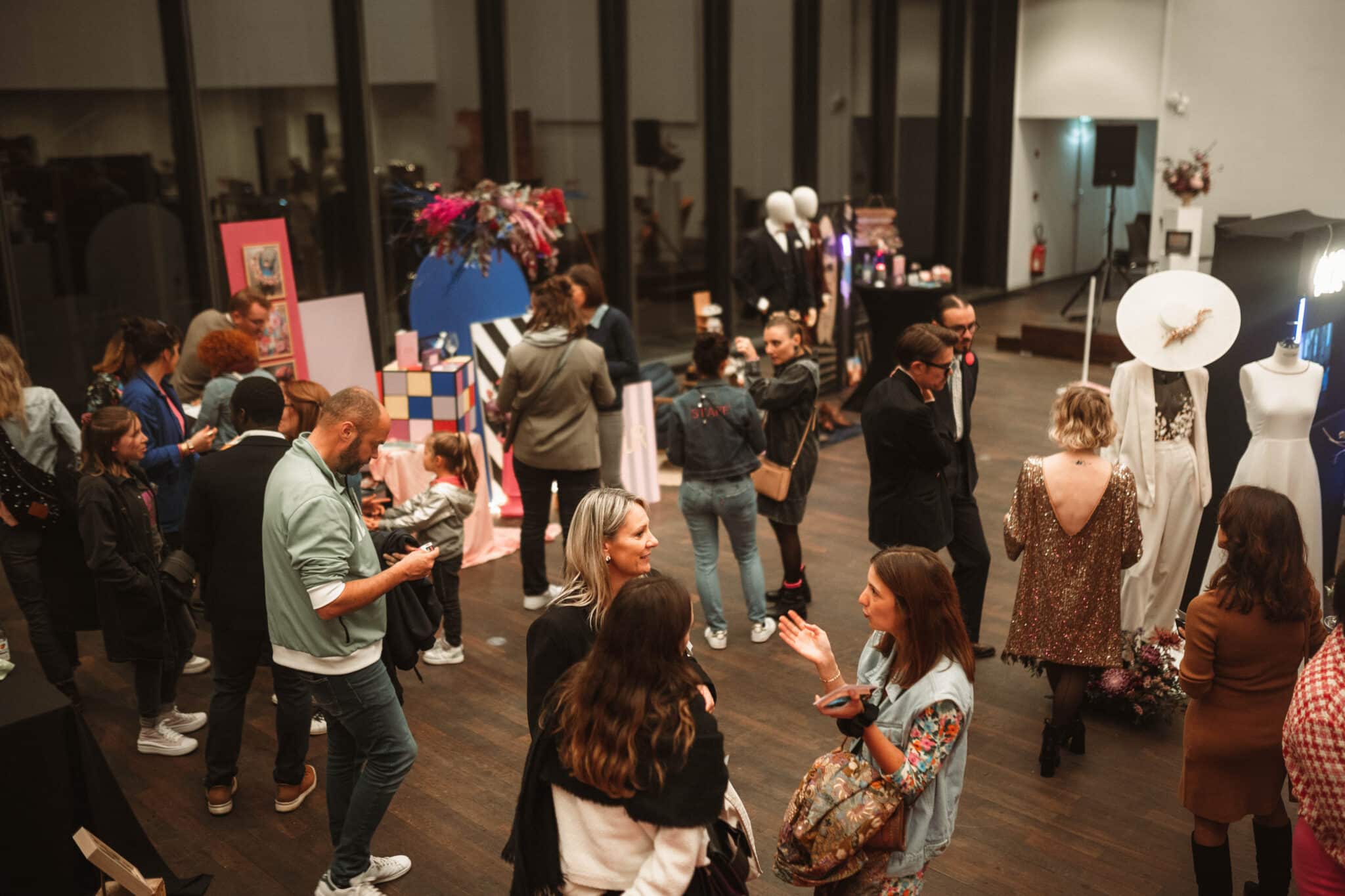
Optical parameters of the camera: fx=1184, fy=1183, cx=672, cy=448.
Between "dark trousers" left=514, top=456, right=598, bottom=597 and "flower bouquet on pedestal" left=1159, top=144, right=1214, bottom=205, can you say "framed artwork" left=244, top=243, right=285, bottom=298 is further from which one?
"flower bouquet on pedestal" left=1159, top=144, right=1214, bottom=205

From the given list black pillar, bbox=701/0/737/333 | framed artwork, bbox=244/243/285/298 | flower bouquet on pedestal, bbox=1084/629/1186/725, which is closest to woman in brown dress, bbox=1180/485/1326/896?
flower bouquet on pedestal, bbox=1084/629/1186/725

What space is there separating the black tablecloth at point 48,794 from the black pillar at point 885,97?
34.3ft

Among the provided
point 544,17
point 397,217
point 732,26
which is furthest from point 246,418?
point 732,26

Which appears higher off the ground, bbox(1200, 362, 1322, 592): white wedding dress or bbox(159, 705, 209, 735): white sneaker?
bbox(1200, 362, 1322, 592): white wedding dress

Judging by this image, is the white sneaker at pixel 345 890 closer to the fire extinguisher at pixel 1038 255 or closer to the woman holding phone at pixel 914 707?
the woman holding phone at pixel 914 707

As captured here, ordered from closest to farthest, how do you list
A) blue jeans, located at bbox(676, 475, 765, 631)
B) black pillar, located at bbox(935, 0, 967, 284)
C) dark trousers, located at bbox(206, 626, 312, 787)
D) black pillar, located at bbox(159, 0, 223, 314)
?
dark trousers, located at bbox(206, 626, 312, 787), blue jeans, located at bbox(676, 475, 765, 631), black pillar, located at bbox(159, 0, 223, 314), black pillar, located at bbox(935, 0, 967, 284)

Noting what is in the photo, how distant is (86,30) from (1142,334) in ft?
19.9

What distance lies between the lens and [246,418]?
368cm

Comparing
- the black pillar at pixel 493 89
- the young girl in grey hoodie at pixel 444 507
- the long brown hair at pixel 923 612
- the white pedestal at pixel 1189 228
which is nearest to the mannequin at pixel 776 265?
the black pillar at pixel 493 89

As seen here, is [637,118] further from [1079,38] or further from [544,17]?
[1079,38]

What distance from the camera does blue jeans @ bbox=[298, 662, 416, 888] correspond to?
3287mm

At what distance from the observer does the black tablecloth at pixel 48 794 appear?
3.05 metres

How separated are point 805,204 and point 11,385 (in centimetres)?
601

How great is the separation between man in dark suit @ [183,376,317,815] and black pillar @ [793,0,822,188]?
854 centimetres
